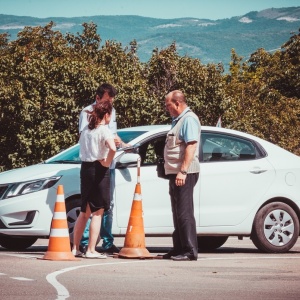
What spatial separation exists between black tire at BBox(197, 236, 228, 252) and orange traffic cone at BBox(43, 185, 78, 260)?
318 centimetres

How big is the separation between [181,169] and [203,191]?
1519mm

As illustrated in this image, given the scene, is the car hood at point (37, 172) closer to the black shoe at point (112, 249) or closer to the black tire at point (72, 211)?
the black tire at point (72, 211)

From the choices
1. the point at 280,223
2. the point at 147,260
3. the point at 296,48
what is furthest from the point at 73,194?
the point at 296,48

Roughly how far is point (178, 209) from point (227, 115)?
45393 millimetres

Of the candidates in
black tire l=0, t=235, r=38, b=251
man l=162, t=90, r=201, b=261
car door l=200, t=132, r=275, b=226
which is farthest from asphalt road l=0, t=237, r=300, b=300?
black tire l=0, t=235, r=38, b=251

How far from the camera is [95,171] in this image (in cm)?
1297

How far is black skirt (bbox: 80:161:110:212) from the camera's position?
13.0 metres

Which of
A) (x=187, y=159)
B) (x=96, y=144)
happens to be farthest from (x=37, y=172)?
(x=187, y=159)

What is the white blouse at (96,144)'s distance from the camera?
12.9 meters

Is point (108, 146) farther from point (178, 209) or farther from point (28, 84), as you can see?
point (28, 84)

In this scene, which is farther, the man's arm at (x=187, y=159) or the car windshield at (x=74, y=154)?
the car windshield at (x=74, y=154)

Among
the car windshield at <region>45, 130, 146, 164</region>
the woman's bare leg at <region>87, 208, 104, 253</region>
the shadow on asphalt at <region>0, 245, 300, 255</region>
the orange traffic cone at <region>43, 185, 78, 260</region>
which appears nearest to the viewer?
the orange traffic cone at <region>43, 185, 78, 260</region>

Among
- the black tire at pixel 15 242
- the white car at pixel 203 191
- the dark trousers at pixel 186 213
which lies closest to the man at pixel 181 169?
the dark trousers at pixel 186 213

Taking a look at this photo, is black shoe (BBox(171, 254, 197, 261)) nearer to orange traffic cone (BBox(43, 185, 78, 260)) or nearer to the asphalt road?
the asphalt road
